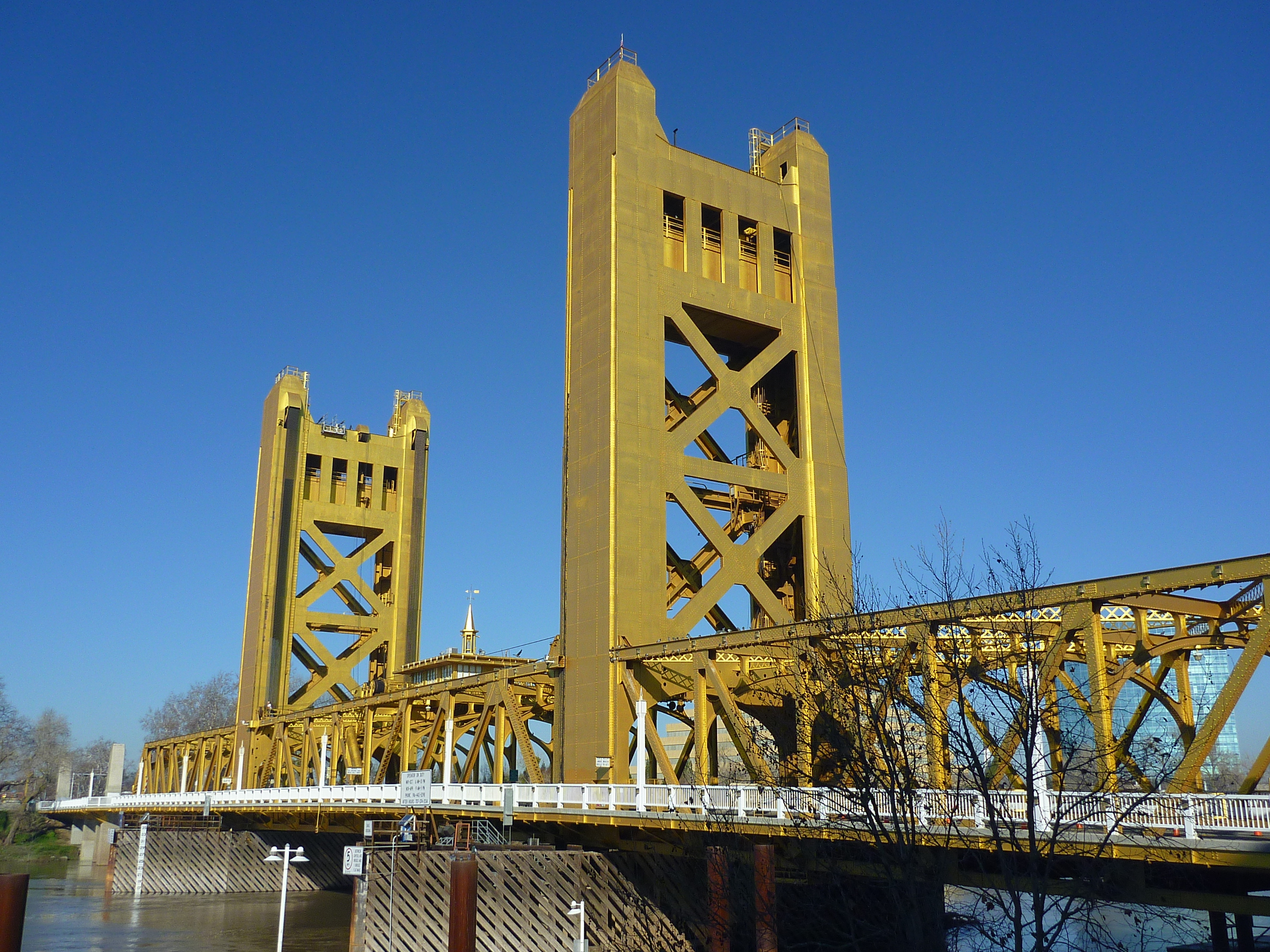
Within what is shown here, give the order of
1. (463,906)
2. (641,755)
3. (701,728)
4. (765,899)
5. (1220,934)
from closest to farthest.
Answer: (463,906) < (765,899) < (1220,934) < (701,728) < (641,755)

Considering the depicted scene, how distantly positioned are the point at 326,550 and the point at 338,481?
436 cm

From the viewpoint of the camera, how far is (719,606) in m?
35.6

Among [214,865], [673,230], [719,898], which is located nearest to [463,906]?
[719,898]

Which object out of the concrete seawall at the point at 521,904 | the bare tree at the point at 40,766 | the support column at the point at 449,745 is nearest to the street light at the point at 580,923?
the concrete seawall at the point at 521,904

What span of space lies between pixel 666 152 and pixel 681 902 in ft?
69.7

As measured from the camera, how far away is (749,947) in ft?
80.2

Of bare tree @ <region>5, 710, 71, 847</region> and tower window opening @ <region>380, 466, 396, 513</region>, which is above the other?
tower window opening @ <region>380, 466, 396, 513</region>

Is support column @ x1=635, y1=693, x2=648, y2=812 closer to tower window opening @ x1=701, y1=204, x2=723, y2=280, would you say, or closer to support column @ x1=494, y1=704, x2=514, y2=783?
support column @ x1=494, y1=704, x2=514, y2=783

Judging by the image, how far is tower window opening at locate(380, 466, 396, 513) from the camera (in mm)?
66188

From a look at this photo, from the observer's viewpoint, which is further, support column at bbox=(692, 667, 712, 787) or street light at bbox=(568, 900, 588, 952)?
street light at bbox=(568, 900, 588, 952)

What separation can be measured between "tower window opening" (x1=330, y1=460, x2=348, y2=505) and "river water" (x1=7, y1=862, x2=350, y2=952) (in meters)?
20.9

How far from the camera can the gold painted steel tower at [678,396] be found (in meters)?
31.1

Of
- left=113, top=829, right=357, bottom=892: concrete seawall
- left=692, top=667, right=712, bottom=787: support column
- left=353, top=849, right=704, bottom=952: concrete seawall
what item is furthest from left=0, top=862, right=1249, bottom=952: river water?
left=692, top=667, right=712, bottom=787: support column

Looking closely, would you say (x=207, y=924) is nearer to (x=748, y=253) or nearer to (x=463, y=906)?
(x=748, y=253)
